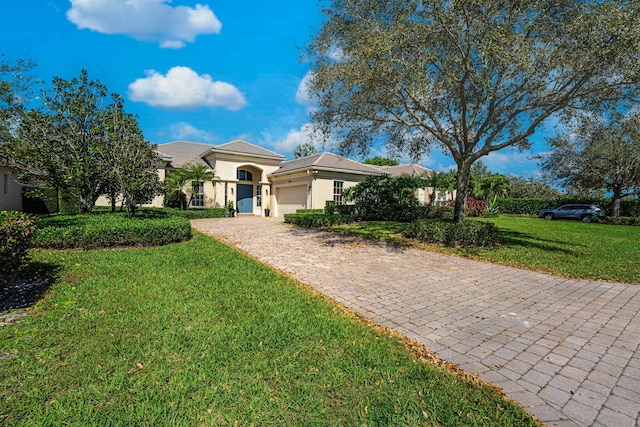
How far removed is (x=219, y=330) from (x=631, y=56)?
38.0 feet

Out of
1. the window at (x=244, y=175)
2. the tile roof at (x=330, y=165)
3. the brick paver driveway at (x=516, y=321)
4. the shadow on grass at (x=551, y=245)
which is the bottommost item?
the brick paver driveway at (x=516, y=321)

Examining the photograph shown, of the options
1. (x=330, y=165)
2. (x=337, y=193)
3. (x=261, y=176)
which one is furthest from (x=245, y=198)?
(x=337, y=193)

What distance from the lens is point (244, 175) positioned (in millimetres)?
25547

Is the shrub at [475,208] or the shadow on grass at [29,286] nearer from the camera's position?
the shadow on grass at [29,286]

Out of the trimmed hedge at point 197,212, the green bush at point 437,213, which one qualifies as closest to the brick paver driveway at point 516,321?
the green bush at point 437,213

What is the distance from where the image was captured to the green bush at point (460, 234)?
10.1m

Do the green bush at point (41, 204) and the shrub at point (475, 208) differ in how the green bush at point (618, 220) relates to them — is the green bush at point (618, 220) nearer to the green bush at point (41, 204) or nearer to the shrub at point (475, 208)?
the shrub at point (475, 208)

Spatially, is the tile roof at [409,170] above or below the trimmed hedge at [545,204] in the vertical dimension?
above

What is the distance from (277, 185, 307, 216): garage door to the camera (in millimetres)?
21938

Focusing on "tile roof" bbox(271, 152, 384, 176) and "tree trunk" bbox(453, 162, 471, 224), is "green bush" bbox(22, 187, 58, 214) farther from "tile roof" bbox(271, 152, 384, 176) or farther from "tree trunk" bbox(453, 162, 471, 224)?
"tree trunk" bbox(453, 162, 471, 224)

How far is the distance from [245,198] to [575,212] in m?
28.8

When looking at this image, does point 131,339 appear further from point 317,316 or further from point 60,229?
point 60,229

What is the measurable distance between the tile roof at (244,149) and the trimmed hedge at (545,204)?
81.6 feet

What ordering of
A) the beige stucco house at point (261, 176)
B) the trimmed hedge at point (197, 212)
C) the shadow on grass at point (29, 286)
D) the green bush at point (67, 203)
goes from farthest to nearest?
the beige stucco house at point (261, 176)
the trimmed hedge at point (197, 212)
the green bush at point (67, 203)
the shadow on grass at point (29, 286)
